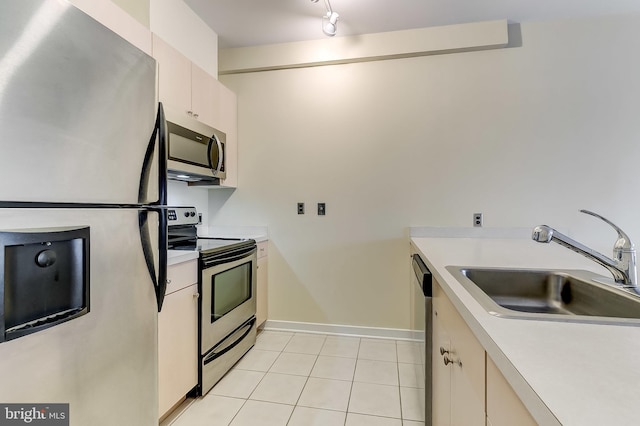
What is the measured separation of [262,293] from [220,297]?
2.58 feet

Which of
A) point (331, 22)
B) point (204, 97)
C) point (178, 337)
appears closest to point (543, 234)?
→ point (178, 337)

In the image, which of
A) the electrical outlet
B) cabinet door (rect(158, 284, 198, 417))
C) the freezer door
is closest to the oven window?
cabinet door (rect(158, 284, 198, 417))

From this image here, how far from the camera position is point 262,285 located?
109 inches

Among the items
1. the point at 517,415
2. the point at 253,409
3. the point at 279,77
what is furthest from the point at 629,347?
the point at 279,77

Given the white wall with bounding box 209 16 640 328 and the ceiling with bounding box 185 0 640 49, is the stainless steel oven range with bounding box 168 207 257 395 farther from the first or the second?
the ceiling with bounding box 185 0 640 49

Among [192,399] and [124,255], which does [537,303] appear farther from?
[192,399]

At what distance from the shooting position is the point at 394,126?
265 centimetres

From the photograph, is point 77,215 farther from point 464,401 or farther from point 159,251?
point 464,401

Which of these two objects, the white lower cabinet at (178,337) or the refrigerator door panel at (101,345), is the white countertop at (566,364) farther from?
the white lower cabinet at (178,337)

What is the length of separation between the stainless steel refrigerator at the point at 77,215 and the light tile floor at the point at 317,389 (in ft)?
2.08

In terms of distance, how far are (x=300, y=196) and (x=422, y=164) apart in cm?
111

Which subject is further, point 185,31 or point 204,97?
point 204,97

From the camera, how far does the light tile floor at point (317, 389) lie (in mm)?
1657

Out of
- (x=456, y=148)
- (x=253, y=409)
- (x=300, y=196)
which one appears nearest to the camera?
(x=253, y=409)
